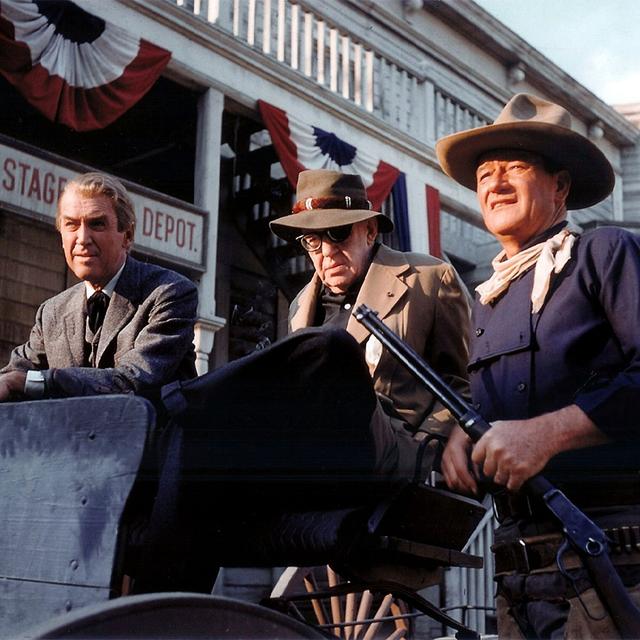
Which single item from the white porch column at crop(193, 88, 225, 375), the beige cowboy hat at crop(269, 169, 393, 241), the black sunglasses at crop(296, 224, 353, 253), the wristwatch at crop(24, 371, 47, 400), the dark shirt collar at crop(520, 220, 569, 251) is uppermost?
the white porch column at crop(193, 88, 225, 375)

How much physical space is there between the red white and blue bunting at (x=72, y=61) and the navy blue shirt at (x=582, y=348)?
19.1ft

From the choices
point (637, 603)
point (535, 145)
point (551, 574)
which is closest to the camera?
point (637, 603)

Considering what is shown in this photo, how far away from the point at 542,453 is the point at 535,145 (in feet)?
2.86

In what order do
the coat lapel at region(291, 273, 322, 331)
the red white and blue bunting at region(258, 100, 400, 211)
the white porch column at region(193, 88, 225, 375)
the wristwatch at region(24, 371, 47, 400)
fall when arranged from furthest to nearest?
the red white and blue bunting at region(258, 100, 400, 211) < the white porch column at region(193, 88, 225, 375) < the coat lapel at region(291, 273, 322, 331) < the wristwatch at region(24, 371, 47, 400)

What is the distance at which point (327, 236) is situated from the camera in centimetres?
277

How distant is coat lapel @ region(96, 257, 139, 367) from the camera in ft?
8.08

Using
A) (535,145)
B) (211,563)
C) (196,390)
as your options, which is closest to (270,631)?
(196,390)

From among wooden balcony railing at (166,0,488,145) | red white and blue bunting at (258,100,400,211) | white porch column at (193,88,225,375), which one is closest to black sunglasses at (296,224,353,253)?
white porch column at (193,88,225,375)

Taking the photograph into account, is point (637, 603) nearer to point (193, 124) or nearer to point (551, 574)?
point (551, 574)

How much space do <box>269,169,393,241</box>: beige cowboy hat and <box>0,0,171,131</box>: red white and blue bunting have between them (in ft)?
16.3

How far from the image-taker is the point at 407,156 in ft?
35.4

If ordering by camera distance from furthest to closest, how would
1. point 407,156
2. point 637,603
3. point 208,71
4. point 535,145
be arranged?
point 407,156 → point 208,71 → point 535,145 → point 637,603

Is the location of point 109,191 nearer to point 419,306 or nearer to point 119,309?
point 119,309

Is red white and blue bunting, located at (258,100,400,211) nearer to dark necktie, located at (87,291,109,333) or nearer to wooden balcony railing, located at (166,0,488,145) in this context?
wooden balcony railing, located at (166,0,488,145)
